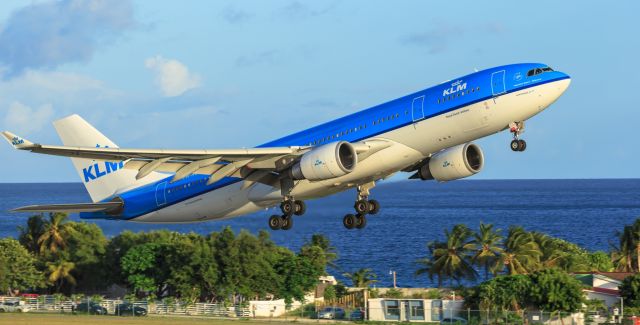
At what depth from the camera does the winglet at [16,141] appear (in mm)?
37844

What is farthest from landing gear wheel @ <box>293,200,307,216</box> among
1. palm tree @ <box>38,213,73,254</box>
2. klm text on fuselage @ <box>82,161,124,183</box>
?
palm tree @ <box>38,213,73,254</box>

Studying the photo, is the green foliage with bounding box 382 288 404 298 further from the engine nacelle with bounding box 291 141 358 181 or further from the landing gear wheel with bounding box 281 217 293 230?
the engine nacelle with bounding box 291 141 358 181

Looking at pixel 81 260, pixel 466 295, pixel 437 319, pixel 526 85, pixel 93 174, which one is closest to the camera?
pixel 526 85

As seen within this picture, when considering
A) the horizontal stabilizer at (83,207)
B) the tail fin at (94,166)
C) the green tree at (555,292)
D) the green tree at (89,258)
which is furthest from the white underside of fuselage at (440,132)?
the green tree at (89,258)

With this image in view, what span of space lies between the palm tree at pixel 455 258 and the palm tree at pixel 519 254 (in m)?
3.95

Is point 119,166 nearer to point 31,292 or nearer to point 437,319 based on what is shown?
point 437,319

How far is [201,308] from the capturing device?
86250mm

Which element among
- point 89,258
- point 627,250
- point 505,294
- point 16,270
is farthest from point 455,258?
point 16,270

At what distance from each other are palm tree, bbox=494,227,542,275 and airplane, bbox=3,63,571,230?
6156 centimetres

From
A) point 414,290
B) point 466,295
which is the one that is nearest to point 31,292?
point 414,290

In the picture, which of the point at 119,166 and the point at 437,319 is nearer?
the point at 119,166

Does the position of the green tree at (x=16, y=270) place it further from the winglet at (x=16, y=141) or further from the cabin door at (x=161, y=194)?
the winglet at (x=16, y=141)

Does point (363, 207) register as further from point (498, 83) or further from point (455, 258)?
point (455, 258)

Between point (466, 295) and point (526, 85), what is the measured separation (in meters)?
44.2
